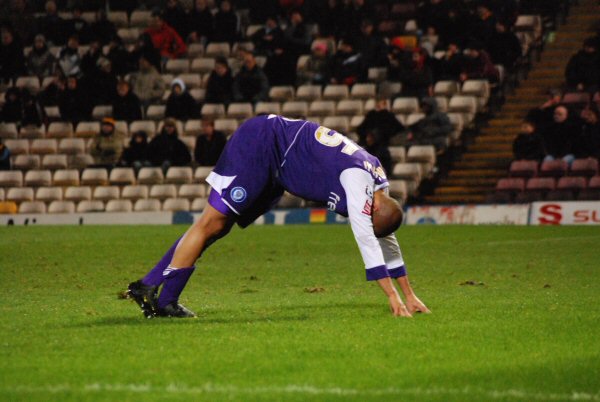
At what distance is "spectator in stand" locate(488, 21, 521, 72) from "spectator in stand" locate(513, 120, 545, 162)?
129 inches

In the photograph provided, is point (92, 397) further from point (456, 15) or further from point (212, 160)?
point (456, 15)

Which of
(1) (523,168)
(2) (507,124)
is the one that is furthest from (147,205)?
(1) (523,168)

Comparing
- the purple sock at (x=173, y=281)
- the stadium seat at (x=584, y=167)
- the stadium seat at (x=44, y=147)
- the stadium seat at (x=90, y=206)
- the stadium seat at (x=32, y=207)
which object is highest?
the purple sock at (x=173, y=281)

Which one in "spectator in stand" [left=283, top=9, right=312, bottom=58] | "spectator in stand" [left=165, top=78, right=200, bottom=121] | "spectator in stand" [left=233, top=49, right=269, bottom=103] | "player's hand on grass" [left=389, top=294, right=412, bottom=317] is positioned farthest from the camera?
"spectator in stand" [left=283, top=9, right=312, bottom=58]

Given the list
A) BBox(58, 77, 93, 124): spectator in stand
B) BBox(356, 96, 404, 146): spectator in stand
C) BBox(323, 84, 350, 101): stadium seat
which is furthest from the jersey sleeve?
BBox(58, 77, 93, 124): spectator in stand

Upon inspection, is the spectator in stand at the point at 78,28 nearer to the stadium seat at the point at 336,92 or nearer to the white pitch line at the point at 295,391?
the stadium seat at the point at 336,92

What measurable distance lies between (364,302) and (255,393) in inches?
202

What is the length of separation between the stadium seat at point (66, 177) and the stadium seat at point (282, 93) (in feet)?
16.5

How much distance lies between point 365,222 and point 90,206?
19.7 metres

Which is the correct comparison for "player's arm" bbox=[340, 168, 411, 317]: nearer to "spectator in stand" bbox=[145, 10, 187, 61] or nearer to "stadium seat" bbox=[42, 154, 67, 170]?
"stadium seat" bbox=[42, 154, 67, 170]

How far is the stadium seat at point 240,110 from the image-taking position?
96.4 ft

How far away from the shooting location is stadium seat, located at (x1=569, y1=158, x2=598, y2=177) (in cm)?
2423

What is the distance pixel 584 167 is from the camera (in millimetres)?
24344

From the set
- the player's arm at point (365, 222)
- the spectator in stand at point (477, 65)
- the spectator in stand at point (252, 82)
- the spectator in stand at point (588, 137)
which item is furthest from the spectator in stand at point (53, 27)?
the player's arm at point (365, 222)
